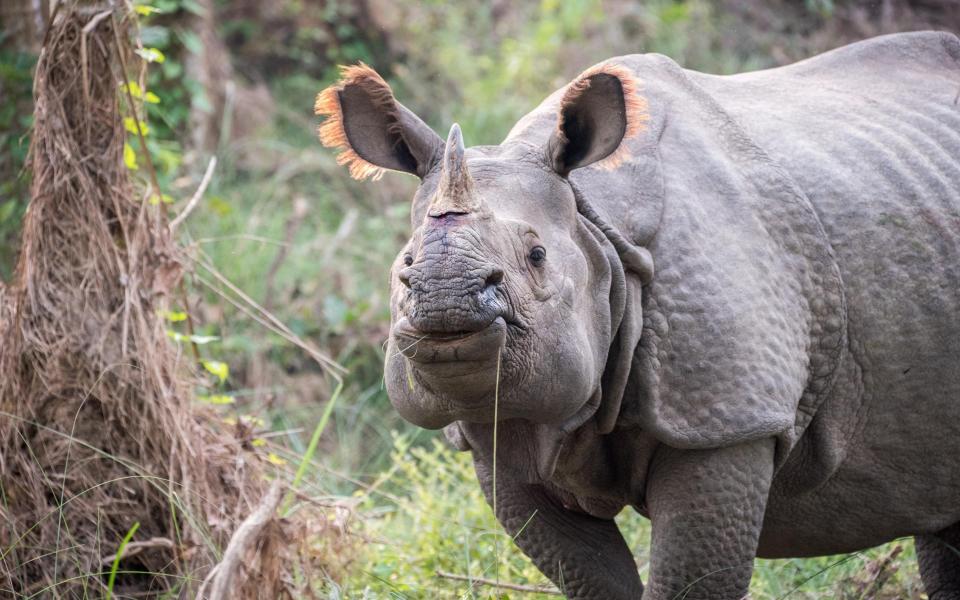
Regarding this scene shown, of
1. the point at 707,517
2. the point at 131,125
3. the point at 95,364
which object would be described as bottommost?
the point at 95,364

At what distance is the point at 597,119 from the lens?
3.66m

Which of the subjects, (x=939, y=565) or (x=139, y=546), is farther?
(x=939, y=565)

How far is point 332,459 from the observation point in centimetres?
720

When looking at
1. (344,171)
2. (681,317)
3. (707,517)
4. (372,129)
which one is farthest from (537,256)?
(344,171)

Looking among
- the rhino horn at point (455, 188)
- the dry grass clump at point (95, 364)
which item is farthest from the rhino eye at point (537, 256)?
the dry grass clump at point (95, 364)

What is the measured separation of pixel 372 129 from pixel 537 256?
76 centimetres

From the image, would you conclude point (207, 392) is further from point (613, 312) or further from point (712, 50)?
point (712, 50)

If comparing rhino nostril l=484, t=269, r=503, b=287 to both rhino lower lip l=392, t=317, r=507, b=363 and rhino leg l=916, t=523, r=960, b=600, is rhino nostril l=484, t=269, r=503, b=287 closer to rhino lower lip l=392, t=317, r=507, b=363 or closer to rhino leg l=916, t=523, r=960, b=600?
rhino lower lip l=392, t=317, r=507, b=363

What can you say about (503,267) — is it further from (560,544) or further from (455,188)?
(560,544)

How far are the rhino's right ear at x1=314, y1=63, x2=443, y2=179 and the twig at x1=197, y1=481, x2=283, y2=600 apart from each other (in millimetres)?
999

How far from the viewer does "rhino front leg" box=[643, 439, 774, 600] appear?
3.74 m

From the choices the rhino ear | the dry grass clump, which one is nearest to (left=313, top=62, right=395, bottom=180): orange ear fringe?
the rhino ear

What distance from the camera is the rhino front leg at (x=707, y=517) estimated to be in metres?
3.74

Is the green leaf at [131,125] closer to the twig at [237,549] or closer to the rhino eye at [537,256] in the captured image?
the twig at [237,549]
